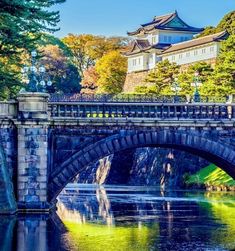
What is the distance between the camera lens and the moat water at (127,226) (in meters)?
31.7

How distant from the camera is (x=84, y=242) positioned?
1273 inches

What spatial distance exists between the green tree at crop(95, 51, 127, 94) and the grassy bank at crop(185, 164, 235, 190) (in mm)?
41815

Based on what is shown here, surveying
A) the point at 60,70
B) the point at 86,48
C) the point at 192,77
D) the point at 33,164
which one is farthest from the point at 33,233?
the point at 86,48

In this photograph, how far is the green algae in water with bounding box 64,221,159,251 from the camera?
31.1m

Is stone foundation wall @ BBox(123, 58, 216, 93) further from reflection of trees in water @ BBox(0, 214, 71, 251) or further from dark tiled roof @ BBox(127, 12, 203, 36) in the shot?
reflection of trees in water @ BBox(0, 214, 71, 251)

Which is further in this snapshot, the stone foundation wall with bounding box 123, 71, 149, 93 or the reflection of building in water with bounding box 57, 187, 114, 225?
the stone foundation wall with bounding box 123, 71, 149, 93

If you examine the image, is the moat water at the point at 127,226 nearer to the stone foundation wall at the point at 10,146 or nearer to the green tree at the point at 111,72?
the stone foundation wall at the point at 10,146

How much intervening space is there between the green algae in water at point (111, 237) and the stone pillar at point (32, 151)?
248 cm

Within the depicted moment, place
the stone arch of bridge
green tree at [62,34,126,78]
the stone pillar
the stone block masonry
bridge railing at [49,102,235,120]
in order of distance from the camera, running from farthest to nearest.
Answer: green tree at [62,34,126,78] → the stone arch of bridge → bridge railing at [49,102,235,120] → the stone block masonry → the stone pillar

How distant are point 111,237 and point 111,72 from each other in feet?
302

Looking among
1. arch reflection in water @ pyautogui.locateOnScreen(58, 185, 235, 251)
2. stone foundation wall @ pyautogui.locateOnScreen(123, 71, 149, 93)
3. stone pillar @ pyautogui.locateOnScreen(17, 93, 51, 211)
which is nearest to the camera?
arch reflection in water @ pyautogui.locateOnScreen(58, 185, 235, 251)

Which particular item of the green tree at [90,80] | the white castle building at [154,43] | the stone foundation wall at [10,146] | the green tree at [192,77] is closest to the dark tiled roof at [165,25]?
the white castle building at [154,43]

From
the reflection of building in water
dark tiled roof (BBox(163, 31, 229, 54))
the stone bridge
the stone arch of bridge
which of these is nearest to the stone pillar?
the stone bridge

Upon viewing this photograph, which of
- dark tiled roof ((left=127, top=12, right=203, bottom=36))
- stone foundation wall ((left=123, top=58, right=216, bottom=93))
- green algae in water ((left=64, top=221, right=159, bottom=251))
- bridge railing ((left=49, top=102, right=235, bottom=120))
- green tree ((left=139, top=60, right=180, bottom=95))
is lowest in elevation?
green algae in water ((left=64, top=221, right=159, bottom=251))
